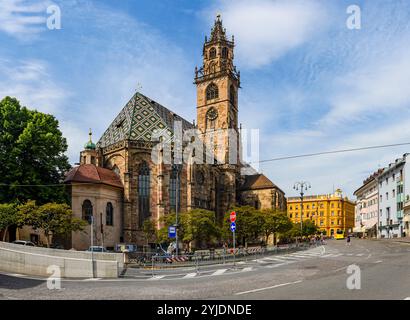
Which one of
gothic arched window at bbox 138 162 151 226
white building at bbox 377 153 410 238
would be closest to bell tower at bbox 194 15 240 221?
gothic arched window at bbox 138 162 151 226

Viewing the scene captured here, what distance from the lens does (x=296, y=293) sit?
12.4m

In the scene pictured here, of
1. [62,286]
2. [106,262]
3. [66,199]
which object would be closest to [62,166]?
[66,199]

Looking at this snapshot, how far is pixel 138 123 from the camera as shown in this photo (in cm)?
5784

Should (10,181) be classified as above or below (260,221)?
above

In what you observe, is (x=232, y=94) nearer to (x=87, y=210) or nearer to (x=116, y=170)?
(x=116, y=170)

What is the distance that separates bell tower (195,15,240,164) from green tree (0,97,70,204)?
42103 mm

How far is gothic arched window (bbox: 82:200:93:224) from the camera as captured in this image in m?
45.3

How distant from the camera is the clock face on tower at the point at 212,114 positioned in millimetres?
78581

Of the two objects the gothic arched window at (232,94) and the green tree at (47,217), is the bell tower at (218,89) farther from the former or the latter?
the green tree at (47,217)

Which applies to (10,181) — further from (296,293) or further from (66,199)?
(296,293)

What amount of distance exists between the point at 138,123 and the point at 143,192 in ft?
36.4
